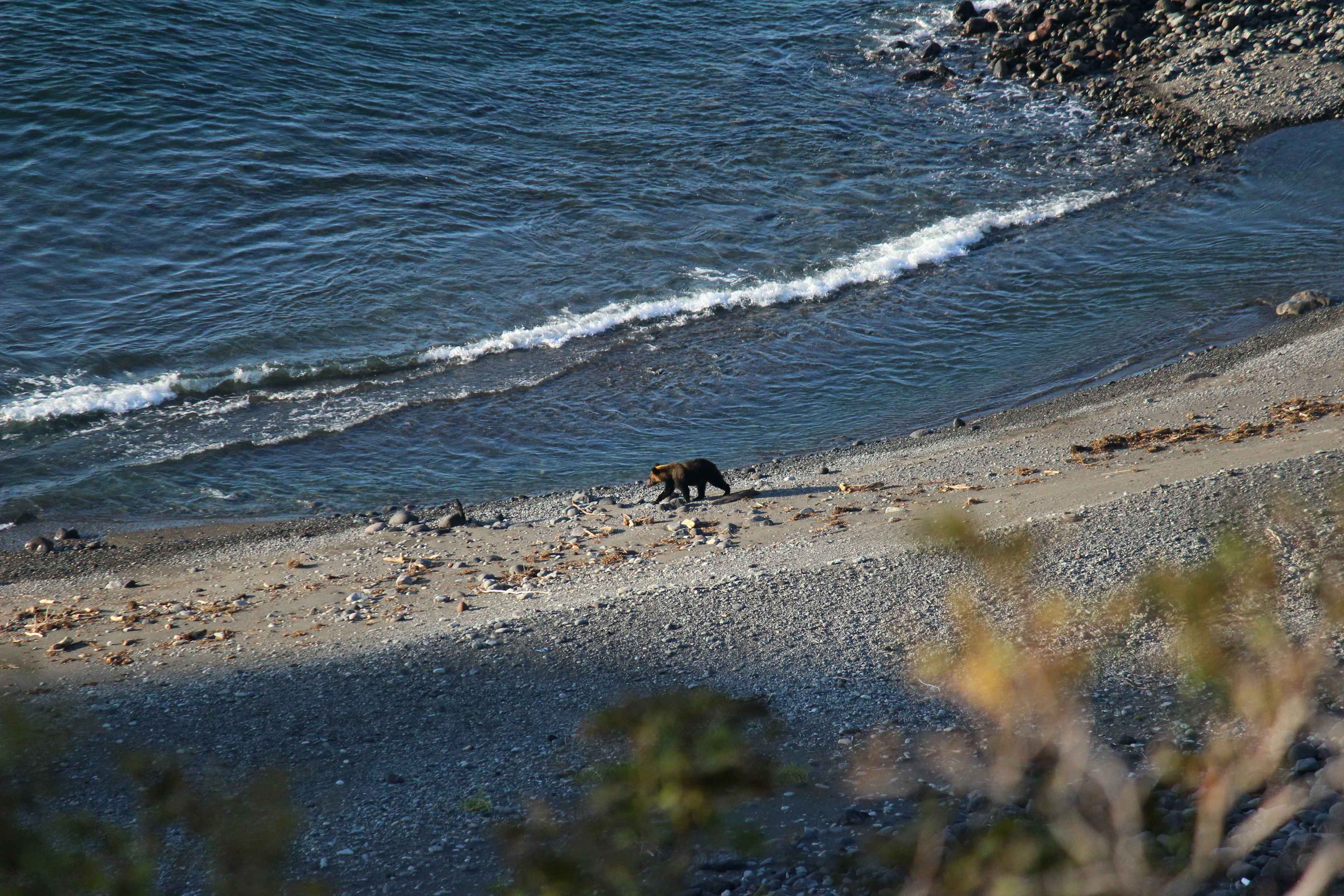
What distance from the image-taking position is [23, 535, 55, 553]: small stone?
30.9ft

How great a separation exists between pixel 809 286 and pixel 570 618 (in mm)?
9675

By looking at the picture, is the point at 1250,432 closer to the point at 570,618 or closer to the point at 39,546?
the point at 570,618

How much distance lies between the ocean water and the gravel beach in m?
1.62

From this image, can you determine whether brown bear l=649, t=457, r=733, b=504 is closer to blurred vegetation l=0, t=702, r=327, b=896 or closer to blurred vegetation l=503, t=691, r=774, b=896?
blurred vegetation l=0, t=702, r=327, b=896

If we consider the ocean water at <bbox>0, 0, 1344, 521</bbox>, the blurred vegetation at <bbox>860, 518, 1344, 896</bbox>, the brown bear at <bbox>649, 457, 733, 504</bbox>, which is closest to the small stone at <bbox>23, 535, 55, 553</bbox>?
the ocean water at <bbox>0, 0, 1344, 521</bbox>

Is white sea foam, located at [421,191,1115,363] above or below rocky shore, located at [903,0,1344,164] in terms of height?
below

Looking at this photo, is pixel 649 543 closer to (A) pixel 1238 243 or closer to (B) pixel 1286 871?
(B) pixel 1286 871

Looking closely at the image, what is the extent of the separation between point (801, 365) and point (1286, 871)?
10.0 metres

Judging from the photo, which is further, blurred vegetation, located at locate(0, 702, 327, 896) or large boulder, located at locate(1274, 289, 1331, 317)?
large boulder, located at locate(1274, 289, 1331, 317)

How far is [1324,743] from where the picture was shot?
4.50 meters

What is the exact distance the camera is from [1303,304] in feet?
43.4

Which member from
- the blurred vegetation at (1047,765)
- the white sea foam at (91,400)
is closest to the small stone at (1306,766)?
the blurred vegetation at (1047,765)

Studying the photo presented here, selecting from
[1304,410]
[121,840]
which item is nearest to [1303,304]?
[1304,410]

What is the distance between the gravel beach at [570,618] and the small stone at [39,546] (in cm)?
18
